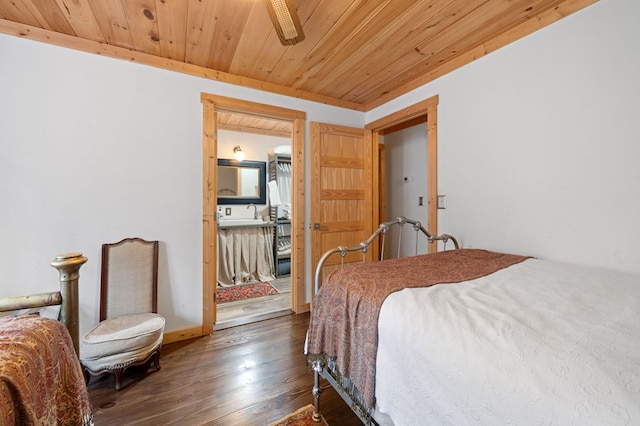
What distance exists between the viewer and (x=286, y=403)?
157cm

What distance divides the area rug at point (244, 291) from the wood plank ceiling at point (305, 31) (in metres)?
2.49

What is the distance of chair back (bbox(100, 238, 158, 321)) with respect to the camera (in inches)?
80.8

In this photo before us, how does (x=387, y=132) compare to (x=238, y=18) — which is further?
(x=387, y=132)

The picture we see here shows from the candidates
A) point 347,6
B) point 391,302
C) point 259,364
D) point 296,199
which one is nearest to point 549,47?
point 347,6

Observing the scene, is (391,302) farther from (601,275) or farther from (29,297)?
(29,297)

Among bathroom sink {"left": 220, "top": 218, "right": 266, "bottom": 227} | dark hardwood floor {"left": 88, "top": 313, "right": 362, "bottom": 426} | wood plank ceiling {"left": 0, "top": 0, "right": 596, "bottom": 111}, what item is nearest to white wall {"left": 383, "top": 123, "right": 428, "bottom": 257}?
wood plank ceiling {"left": 0, "top": 0, "right": 596, "bottom": 111}

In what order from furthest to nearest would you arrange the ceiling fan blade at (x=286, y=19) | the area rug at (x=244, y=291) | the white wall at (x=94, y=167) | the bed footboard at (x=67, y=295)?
the area rug at (x=244, y=291)
the white wall at (x=94, y=167)
the ceiling fan blade at (x=286, y=19)
the bed footboard at (x=67, y=295)

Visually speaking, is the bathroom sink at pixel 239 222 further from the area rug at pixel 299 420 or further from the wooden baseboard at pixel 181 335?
the area rug at pixel 299 420

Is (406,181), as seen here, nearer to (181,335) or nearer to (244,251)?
(244,251)

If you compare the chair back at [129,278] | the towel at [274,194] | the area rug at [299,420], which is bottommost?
the area rug at [299,420]

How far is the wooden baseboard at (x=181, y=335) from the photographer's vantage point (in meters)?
2.30

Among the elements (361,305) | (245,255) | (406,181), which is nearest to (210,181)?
(245,255)

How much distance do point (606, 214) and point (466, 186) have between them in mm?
872

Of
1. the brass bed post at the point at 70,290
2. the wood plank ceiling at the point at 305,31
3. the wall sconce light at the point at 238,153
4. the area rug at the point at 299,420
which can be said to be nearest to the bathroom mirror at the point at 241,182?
the wall sconce light at the point at 238,153
